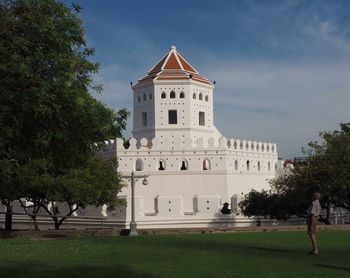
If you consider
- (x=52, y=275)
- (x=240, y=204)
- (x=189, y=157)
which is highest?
(x=189, y=157)

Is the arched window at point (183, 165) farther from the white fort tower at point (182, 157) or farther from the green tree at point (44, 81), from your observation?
the green tree at point (44, 81)

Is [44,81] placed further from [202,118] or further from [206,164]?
[202,118]

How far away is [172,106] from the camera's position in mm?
44531

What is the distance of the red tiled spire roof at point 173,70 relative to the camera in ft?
147

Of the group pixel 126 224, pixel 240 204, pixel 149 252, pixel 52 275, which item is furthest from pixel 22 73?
pixel 240 204

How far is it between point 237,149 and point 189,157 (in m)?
3.84

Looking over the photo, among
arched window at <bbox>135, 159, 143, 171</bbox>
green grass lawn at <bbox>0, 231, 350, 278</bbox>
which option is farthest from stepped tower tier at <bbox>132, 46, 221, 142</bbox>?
green grass lawn at <bbox>0, 231, 350, 278</bbox>

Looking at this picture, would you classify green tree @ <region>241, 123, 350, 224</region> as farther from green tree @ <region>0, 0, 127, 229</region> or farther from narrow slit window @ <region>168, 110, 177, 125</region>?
green tree @ <region>0, 0, 127, 229</region>

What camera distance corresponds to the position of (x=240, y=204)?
35.6 metres

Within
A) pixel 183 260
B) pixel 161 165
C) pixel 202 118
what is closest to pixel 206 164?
pixel 161 165

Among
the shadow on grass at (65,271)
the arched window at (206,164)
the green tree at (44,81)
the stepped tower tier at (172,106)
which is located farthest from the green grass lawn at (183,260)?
the stepped tower tier at (172,106)

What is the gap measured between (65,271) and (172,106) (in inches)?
Result: 1385

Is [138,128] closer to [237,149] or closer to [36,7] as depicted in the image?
[237,149]

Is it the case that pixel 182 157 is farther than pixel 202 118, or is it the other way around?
pixel 202 118
